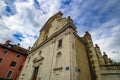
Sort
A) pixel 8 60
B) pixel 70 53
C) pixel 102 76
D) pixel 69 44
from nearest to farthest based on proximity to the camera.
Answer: pixel 70 53 < pixel 69 44 < pixel 102 76 < pixel 8 60

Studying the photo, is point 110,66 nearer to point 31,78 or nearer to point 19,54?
point 31,78

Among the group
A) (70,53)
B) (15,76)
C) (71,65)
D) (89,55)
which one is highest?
(89,55)

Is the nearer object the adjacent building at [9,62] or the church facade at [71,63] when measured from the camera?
the church facade at [71,63]

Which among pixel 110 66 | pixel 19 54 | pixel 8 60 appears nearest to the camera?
pixel 110 66

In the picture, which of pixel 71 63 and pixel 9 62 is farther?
pixel 9 62

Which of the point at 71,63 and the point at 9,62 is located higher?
the point at 9,62

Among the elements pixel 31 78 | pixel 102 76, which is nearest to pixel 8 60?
pixel 31 78

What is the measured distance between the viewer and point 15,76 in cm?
2308

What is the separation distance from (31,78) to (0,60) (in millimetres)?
14458

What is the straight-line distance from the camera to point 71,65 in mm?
7816

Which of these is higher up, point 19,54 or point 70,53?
point 19,54

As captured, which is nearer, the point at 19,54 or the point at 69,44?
the point at 69,44

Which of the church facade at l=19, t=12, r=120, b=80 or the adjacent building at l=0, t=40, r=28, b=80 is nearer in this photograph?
the church facade at l=19, t=12, r=120, b=80

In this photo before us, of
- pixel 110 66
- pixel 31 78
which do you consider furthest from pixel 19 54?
pixel 110 66
